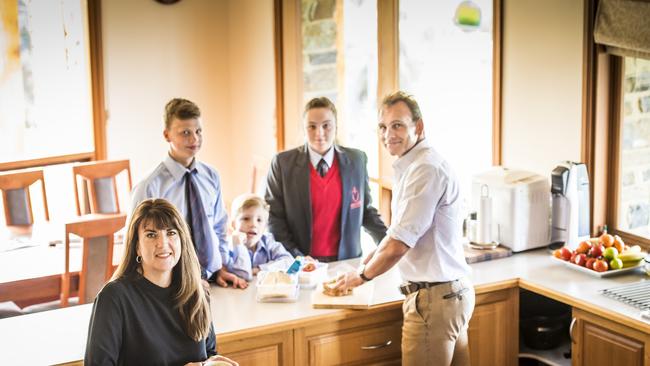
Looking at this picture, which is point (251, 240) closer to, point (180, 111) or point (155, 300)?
point (180, 111)

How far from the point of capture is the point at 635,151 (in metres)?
3.69

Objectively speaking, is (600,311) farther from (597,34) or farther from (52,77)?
(52,77)

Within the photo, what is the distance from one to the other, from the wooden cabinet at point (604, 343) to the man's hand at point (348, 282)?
82 centimetres

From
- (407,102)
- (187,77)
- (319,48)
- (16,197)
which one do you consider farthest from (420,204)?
(187,77)

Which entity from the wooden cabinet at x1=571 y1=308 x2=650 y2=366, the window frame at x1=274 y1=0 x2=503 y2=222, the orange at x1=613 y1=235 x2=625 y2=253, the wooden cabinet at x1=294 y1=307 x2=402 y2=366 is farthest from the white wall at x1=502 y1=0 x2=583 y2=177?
the wooden cabinet at x1=294 y1=307 x2=402 y2=366

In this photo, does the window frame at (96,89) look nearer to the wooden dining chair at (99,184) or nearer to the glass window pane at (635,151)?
the wooden dining chair at (99,184)

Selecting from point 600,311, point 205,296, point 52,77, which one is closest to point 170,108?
point 205,296

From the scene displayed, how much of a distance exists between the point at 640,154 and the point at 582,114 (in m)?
0.30

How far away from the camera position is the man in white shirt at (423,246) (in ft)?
9.58

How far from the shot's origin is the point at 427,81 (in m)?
4.55

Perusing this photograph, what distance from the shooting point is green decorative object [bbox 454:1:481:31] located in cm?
438

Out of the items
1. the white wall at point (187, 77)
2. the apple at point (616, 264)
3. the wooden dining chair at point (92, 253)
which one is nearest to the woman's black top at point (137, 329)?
the wooden dining chair at point (92, 253)

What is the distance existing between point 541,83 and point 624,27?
54 centimetres

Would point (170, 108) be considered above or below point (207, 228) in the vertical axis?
above
